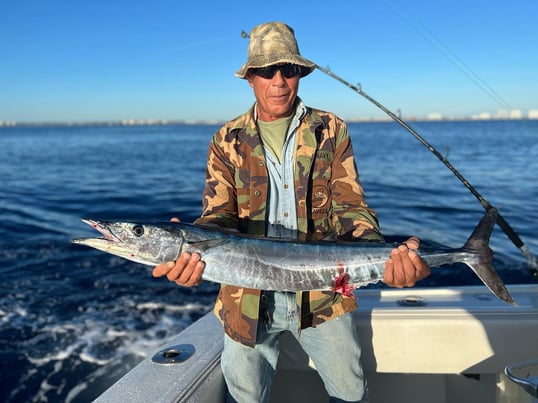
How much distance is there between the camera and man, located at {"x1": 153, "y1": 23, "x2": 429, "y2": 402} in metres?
2.97

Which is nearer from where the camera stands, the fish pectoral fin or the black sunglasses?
the fish pectoral fin

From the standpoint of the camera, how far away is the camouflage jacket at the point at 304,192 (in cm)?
303

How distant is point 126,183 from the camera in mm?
22031

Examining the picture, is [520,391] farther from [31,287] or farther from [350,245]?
[31,287]

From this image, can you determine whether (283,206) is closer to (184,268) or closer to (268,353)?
(184,268)

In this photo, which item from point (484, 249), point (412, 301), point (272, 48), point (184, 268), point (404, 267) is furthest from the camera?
point (412, 301)

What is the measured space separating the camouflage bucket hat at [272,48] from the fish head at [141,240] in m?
1.41

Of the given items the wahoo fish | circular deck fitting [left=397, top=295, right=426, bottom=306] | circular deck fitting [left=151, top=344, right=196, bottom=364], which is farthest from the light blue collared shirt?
circular deck fitting [left=397, top=295, right=426, bottom=306]

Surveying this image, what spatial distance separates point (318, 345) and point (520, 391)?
50.6 inches

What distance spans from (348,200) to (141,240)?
1.52 meters

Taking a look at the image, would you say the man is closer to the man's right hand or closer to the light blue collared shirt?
the light blue collared shirt

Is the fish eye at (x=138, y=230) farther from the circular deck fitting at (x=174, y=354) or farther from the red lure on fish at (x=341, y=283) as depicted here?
the red lure on fish at (x=341, y=283)

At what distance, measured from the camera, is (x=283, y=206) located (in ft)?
10.3

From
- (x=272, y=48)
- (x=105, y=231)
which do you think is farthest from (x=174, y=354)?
(x=272, y=48)
